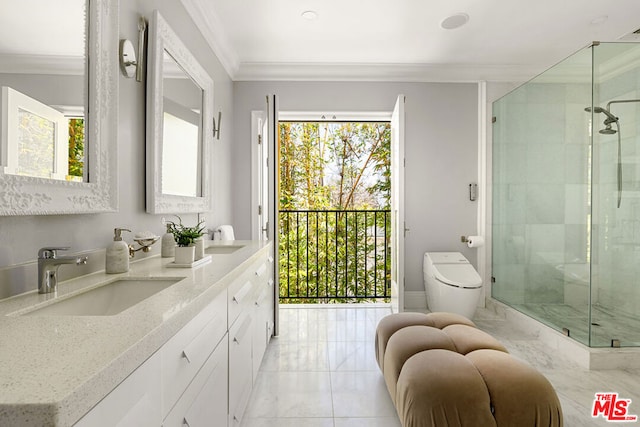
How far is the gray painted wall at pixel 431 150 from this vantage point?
3459mm

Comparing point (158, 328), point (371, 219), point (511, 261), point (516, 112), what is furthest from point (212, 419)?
point (371, 219)

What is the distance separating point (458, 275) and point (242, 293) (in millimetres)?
2280

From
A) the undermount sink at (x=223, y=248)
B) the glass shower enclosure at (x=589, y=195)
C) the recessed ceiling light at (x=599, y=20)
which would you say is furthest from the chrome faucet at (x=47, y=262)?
the recessed ceiling light at (x=599, y=20)

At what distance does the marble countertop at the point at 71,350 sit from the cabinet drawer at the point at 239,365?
1.55 feet

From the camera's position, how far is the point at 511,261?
3.22 metres

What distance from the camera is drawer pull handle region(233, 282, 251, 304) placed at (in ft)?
4.74

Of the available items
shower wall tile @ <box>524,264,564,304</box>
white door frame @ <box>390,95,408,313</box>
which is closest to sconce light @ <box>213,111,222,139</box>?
white door frame @ <box>390,95,408,313</box>

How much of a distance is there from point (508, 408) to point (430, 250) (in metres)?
2.25

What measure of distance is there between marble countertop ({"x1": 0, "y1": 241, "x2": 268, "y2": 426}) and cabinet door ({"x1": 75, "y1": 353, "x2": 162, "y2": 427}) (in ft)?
0.07

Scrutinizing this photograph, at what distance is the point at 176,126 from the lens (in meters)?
2.02

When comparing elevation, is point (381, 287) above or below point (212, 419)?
below

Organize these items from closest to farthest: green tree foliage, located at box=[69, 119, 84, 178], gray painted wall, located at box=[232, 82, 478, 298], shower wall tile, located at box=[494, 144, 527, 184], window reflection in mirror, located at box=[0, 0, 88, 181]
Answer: window reflection in mirror, located at box=[0, 0, 88, 181]
green tree foliage, located at box=[69, 119, 84, 178]
shower wall tile, located at box=[494, 144, 527, 184]
gray painted wall, located at box=[232, 82, 478, 298]

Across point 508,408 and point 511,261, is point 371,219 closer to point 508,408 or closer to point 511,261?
point 511,261

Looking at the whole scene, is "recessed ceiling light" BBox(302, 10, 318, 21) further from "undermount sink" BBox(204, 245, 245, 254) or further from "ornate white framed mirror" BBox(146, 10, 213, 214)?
"undermount sink" BBox(204, 245, 245, 254)
